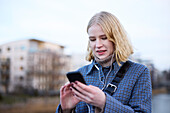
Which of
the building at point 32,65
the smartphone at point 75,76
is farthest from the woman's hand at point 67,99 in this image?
the building at point 32,65

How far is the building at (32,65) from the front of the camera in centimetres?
1973

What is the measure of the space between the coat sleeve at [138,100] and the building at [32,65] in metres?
19.1

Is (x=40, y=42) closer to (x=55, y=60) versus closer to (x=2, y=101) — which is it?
(x=55, y=60)

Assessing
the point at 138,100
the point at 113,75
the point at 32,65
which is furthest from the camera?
the point at 32,65

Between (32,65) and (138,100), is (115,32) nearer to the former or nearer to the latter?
(138,100)

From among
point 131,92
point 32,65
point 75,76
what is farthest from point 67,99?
point 32,65

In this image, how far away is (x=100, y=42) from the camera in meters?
0.91

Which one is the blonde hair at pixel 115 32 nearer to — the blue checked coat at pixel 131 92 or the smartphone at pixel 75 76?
the blue checked coat at pixel 131 92

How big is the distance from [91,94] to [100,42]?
11.7 inches

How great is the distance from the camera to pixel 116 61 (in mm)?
946

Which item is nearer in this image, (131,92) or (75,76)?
(75,76)

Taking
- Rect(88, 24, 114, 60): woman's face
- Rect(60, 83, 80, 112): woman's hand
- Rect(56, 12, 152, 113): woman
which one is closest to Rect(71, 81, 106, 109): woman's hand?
Rect(56, 12, 152, 113): woman

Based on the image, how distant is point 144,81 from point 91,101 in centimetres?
30

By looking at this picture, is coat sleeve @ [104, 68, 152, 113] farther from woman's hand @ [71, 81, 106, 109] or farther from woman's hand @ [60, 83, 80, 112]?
woman's hand @ [60, 83, 80, 112]
